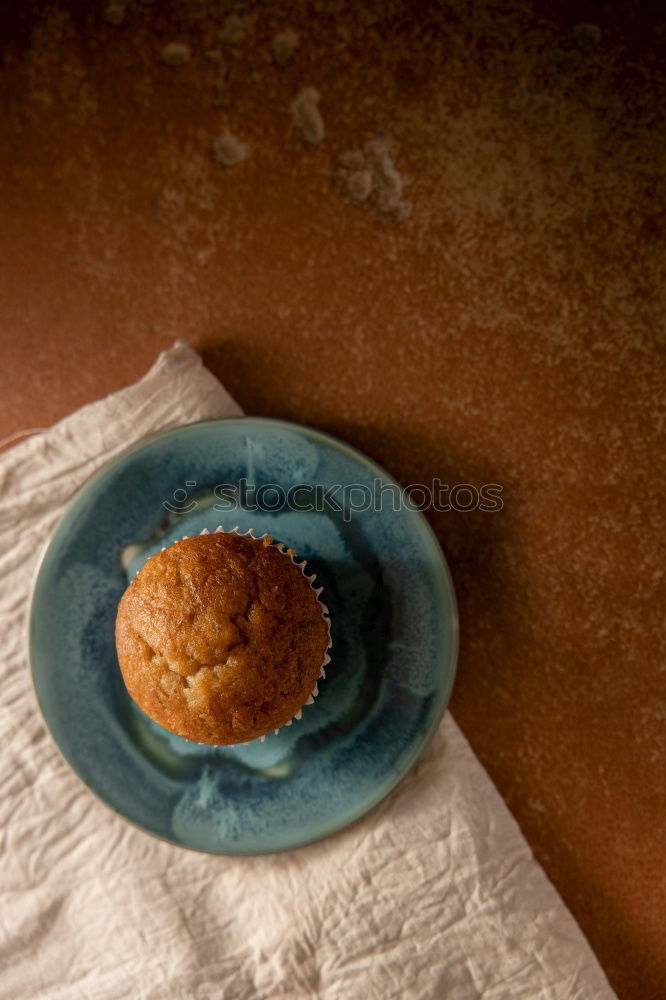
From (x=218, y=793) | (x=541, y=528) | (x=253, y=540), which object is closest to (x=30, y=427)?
(x=253, y=540)

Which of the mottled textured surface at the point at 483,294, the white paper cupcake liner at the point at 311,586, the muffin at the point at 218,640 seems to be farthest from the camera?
the mottled textured surface at the point at 483,294

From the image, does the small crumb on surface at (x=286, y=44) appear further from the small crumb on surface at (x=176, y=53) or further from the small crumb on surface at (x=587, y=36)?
the small crumb on surface at (x=587, y=36)

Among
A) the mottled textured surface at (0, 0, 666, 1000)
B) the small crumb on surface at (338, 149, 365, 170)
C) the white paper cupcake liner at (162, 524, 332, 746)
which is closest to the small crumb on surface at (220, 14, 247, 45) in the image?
the mottled textured surface at (0, 0, 666, 1000)

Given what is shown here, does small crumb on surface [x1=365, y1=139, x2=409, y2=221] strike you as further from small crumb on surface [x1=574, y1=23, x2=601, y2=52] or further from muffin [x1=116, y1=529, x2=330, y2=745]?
muffin [x1=116, y1=529, x2=330, y2=745]

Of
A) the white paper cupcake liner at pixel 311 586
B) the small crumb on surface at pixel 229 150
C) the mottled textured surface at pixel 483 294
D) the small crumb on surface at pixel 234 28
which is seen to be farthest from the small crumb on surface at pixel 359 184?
the white paper cupcake liner at pixel 311 586

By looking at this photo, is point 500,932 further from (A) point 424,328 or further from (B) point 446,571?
(A) point 424,328

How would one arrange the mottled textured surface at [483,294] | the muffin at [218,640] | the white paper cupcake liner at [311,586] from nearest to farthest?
the muffin at [218,640], the white paper cupcake liner at [311,586], the mottled textured surface at [483,294]

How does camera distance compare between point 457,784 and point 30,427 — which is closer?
point 457,784

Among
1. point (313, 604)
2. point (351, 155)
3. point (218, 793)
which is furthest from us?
point (351, 155)
